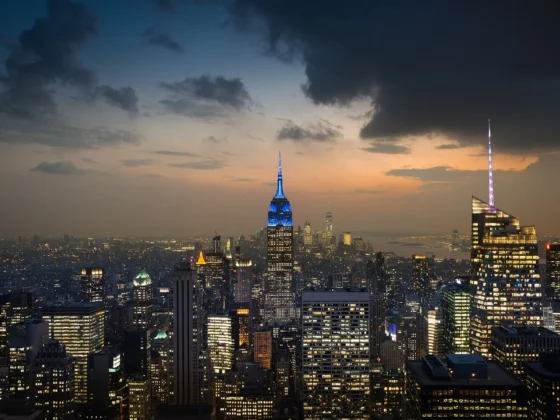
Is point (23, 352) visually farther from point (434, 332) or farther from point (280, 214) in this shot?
point (280, 214)

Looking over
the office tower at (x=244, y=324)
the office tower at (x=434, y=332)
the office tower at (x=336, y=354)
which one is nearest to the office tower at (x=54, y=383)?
the office tower at (x=336, y=354)

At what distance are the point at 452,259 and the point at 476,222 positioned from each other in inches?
109

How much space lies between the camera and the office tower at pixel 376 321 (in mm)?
28250

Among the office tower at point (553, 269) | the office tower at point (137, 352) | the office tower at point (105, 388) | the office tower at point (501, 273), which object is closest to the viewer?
the office tower at point (105, 388)

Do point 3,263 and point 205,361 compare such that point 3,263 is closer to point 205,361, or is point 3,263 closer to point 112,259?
point 112,259

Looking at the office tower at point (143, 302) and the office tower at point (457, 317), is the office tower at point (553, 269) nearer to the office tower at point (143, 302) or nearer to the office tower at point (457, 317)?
the office tower at point (457, 317)

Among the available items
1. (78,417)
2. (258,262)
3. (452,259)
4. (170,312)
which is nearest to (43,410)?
(78,417)

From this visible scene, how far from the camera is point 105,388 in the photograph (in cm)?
2498

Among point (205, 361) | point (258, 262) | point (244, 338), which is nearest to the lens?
point (205, 361)

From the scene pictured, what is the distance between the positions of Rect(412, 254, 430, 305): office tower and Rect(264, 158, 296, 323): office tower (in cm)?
859

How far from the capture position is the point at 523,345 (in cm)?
2291

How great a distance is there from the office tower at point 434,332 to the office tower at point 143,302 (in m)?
14.1

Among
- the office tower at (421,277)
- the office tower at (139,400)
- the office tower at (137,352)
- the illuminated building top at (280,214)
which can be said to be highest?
the illuminated building top at (280,214)

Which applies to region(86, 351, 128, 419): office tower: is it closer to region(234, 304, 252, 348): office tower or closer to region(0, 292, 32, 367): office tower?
region(0, 292, 32, 367): office tower
